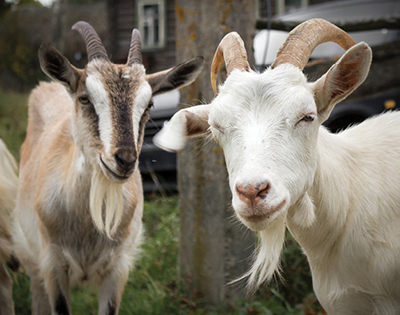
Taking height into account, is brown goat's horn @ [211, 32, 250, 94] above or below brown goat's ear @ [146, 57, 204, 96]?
above

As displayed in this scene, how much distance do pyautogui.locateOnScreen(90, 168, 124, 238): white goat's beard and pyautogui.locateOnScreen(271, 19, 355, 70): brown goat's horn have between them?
5.20 feet

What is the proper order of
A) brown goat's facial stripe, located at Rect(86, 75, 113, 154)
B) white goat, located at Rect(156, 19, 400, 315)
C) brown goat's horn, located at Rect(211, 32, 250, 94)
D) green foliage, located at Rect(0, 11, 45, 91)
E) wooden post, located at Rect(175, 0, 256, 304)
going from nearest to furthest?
white goat, located at Rect(156, 19, 400, 315) < brown goat's horn, located at Rect(211, 32, 250, 94) < brown goat's facial stripe, located at Rect(86, 75, 113, 154) < wooden post, located at Rect(175, 0, 256, 304) < green foliage, located at Rect(0, 11, 45, 91)

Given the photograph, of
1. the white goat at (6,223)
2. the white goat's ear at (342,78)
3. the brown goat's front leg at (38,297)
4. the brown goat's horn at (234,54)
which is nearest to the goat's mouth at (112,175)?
the brown goat's horn at (234,54)

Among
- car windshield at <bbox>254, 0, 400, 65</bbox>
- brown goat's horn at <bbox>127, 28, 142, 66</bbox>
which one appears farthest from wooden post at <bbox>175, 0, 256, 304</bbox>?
car windshield at <bbox>254, 0, 400, 65</bbox>

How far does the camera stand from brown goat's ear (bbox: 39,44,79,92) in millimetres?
3699

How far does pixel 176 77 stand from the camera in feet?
13.1

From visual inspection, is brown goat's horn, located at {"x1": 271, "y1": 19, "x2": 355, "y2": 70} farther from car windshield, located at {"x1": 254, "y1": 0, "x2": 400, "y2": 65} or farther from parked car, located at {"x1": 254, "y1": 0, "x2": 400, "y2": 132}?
car windshield, located at {"x1": 254, "y1": 0, "x2": 400, "y2": 65}

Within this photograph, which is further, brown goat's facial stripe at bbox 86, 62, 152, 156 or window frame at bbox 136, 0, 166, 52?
window frame at bbox 136, 0, 166, 52

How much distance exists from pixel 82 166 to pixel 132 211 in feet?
1.73

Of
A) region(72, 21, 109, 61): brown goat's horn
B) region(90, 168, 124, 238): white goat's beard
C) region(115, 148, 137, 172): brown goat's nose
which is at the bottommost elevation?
region(90, 168, 124, 238): white goat's beard

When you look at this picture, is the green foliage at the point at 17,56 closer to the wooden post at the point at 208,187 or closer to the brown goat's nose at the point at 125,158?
the wooden post at the point at 208,187

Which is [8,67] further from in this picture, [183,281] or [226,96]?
[226,96]

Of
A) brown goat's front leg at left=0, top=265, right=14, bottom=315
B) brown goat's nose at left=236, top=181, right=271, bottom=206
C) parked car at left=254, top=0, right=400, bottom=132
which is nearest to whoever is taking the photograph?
brown goat's nose at left=236, top=181, right=271, bottom=206

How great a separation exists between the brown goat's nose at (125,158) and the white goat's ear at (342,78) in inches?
50.3
